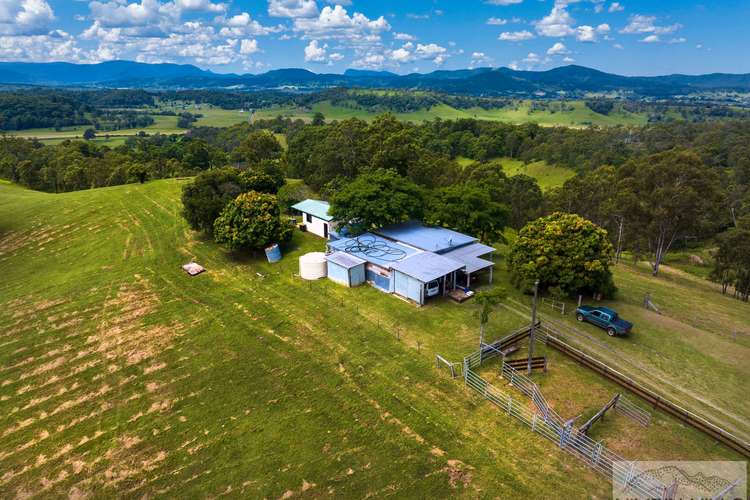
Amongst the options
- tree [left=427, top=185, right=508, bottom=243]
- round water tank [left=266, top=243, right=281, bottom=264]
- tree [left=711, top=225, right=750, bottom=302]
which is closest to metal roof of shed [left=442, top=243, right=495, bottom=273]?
tree [left=427, top=185, right=508, bottom=243]

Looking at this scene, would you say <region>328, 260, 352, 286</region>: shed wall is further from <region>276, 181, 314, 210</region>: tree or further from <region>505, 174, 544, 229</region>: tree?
<region>505, 174, 544, 229</region>: tree

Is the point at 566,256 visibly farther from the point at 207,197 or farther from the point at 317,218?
the point at 207,197

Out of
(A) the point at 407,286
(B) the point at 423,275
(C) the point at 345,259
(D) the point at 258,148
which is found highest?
(D) the point at 258,148

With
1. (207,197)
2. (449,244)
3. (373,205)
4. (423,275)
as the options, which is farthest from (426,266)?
(207,197)

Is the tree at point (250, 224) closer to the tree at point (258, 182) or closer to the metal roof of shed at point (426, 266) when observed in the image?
the tree at point (258, 182)

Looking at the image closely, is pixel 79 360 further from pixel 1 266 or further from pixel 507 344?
pixel 507 344

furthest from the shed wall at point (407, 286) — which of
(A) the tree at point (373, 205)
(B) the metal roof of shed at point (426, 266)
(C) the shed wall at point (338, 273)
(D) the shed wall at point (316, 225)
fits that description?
(D) the shed wall at point (316, 225)
